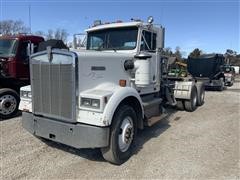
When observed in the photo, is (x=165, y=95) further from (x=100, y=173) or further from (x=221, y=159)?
(x=100, y=173)

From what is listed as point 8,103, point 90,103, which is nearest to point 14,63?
point 8,103

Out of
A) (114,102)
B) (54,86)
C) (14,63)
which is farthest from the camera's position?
(14,63)

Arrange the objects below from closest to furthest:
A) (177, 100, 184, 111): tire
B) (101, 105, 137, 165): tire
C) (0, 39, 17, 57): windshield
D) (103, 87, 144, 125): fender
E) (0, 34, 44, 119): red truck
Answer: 1. (103, 87, 144, 125): fender
2. (101, 105, 137, 165): tire
3. (0, 34, 44, 119): red truck
4. (0, 39, 17, 57): windshield
5. (177, 100, 184, 111): tire

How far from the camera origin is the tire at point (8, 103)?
24.8 feet

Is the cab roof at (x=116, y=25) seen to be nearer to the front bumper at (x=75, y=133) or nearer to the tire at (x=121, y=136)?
the tire at (x=121, y=136)

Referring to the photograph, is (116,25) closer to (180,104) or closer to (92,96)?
(92,96)

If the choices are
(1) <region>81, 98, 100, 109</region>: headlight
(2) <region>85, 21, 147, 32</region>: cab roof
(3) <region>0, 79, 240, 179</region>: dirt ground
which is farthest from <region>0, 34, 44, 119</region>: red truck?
(1) <region>81, 98, 100, 109</region>: headlight

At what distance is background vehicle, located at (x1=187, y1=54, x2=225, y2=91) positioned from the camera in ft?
55.0

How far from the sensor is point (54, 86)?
4328mm

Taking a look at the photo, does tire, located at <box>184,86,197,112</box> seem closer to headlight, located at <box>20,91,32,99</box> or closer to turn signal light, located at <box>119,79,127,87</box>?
turn signal light, located at <box>119,79,127,87</box>

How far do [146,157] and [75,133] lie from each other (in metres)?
1.53

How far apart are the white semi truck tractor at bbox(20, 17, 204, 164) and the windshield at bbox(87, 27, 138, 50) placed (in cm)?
2

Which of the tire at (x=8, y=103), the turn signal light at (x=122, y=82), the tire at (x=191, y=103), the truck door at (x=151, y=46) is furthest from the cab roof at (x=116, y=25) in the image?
the tire at (x=191, y=103)

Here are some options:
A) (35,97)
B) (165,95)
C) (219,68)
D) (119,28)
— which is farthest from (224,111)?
(219,68)
